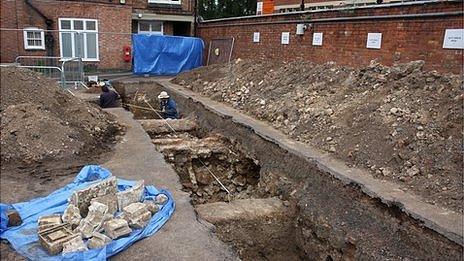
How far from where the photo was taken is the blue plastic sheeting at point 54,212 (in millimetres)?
3729

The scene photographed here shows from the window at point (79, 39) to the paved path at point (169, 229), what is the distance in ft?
38.9

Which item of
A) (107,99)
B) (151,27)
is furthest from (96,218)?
(151,27)

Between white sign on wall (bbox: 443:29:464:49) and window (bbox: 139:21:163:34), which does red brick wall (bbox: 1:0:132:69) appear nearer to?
window (bbox: 139:21:163:34)

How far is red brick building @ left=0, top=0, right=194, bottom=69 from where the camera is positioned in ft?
51.3

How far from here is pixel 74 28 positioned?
679 inches

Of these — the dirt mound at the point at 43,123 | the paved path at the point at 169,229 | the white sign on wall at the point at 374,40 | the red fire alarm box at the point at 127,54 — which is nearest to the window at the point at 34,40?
the red fire alarm box at the point at 127,54

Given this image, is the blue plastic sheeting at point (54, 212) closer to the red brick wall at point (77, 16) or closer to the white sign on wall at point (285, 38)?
the white sign on wall at point (285, 38)

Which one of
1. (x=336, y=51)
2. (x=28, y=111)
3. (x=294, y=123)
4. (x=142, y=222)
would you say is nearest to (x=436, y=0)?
(x=336, y=51)

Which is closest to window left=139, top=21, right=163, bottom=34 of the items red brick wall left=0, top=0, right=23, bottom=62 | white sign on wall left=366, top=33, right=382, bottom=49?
red brick wall left=0, top=0, right=23, bottom=62

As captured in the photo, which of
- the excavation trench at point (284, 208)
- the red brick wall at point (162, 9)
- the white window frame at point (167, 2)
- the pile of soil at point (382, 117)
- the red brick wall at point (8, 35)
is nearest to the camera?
the excavation trench at point (284, 208)

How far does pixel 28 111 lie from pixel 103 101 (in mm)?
4168

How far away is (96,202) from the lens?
4.33m

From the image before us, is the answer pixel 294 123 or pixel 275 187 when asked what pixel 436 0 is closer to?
pixel 294 123

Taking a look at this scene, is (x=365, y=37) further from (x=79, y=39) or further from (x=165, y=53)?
(x=79, y=39)
